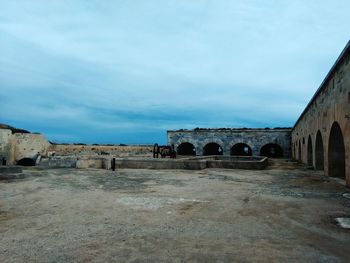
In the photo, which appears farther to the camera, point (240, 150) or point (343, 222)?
point (240, 150)

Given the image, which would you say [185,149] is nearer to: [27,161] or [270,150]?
[270,150]

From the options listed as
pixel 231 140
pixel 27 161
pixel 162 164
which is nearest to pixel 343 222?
pixel 162 164

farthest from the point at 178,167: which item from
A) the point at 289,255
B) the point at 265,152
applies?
the point at 265,152

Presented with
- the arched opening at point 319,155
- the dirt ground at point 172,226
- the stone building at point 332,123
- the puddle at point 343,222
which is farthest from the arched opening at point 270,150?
the puddle at point 343,222

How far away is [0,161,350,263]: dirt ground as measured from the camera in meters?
2.85

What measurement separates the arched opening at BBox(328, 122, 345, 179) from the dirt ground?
3.74 metres

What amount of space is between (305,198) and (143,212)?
331 centimetres

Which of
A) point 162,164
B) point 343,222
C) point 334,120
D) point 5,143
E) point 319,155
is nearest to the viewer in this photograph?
point 343,222

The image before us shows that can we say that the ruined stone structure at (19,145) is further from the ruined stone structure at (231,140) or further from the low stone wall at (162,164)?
the ruined stone structure at (231,140)

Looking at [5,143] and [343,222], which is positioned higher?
[5,143]

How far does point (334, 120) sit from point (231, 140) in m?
21.1

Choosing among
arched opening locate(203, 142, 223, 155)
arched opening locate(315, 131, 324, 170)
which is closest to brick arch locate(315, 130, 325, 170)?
arched opening locate(315, 131, 324, 170)

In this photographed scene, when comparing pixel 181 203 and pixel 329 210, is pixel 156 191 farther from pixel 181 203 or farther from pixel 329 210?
pixel 329 210

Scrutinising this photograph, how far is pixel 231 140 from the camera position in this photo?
2988 cm
